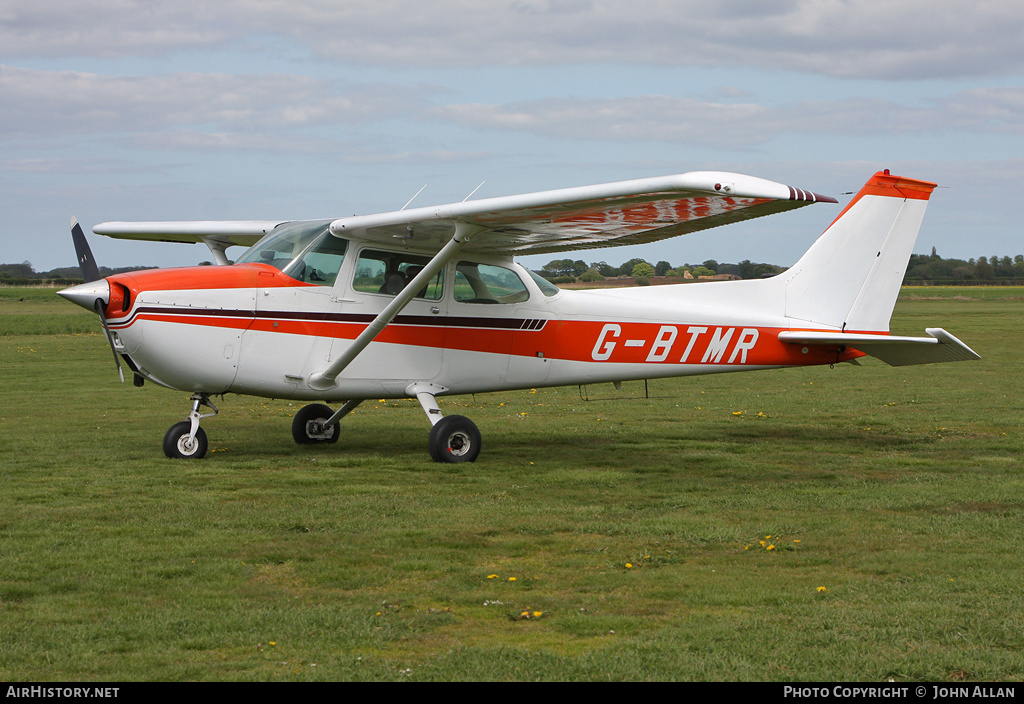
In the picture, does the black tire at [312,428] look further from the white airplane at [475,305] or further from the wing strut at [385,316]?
the wing strut at [385,316]

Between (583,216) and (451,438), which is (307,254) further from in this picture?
(583,216)

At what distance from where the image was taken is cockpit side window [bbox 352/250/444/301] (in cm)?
1015

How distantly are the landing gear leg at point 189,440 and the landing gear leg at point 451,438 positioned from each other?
2.23 metres

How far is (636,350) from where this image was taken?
447 inches

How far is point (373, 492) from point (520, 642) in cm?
393

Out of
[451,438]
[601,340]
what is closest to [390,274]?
[451,438]

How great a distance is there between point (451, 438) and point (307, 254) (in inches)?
94.4

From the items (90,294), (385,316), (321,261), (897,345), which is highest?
(321,261)

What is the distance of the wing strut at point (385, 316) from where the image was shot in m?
9.43

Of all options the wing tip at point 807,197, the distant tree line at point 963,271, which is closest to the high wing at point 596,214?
the wing tip at point 807,197

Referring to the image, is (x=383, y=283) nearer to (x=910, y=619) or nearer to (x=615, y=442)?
(x=615, y=442)

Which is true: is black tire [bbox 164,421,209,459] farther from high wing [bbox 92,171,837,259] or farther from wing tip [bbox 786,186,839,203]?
wing tip [bbox 786,186,839,203]

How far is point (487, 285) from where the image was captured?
1080 cm
